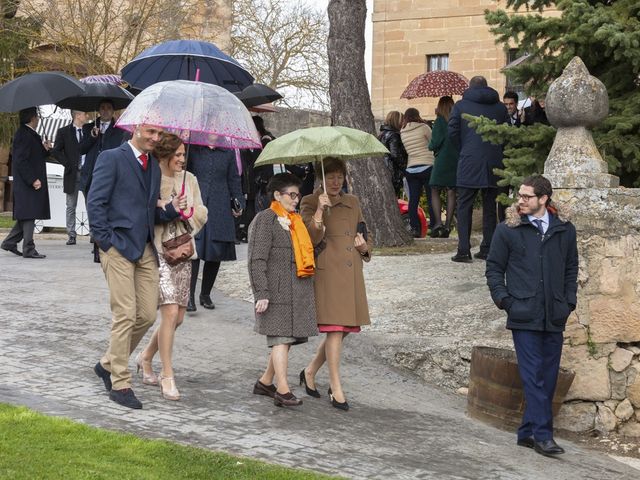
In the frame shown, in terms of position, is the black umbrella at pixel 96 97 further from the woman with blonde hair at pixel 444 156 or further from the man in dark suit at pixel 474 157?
the woman with blonde hair at pixel 444 156

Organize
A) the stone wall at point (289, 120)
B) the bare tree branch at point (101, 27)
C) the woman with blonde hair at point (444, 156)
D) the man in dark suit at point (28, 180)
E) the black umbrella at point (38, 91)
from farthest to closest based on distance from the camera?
the bare tree branch at point (101, 27)
the stone wall at point (289, 120)
the woman with blonde hair at point (444, 156)
the man in dark suit at point (28, 180)
the black umbrella at point (38, 91)

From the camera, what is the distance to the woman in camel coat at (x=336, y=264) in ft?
26.9

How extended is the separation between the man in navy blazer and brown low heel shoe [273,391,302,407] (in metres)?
1.02

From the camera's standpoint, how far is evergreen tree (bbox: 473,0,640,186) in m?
10.1

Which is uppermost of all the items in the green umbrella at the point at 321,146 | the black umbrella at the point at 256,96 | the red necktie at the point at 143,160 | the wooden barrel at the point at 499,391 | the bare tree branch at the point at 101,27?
the bare tree branch at the point at 101,27

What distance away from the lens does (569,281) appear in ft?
26.4

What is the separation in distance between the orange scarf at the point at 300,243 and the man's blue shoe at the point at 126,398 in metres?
1.43

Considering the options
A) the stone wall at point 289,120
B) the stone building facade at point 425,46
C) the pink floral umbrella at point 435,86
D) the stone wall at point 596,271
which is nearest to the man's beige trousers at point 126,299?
the stone wall at point 596,271

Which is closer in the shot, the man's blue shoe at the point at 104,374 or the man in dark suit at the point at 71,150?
the man's blue shoe at the point at 104,374

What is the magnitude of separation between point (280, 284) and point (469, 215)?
5.51m

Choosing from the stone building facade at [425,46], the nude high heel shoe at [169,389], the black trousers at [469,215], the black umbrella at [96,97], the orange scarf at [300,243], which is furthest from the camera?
the stone building facade at [425,46]

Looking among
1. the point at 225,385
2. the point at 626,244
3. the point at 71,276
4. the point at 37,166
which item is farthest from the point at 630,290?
the point at 37,166

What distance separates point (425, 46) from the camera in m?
34.5

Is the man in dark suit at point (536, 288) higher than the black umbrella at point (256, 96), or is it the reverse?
the black umbrella at point (256, 96)
